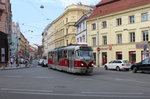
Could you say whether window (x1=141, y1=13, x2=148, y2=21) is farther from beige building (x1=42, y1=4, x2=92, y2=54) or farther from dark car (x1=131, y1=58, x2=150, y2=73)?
beige building (x1=42, y1=4, x2=92, y2=54)

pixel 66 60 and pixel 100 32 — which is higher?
pixel 100 32

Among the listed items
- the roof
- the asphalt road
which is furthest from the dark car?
the roof

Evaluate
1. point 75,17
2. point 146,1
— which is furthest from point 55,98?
point 75,17

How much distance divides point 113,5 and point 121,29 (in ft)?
20.5

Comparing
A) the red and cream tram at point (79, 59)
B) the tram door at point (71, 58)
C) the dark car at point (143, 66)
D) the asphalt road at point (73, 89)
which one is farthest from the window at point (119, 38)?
the asphalt road at point (73, 89)

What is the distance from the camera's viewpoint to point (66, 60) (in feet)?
95.6

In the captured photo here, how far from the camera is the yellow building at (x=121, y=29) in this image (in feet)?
146

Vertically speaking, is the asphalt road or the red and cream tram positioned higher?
the red and cream tram

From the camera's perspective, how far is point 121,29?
49000 mm

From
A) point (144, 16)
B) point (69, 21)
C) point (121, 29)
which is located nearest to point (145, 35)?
point (144, 16)

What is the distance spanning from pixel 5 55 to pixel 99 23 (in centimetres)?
2012

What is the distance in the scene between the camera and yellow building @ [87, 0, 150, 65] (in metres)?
44.5

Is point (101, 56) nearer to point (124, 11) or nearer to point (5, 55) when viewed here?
point (124, 11)

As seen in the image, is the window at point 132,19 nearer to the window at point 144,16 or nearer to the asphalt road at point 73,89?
the window at point 144,16
